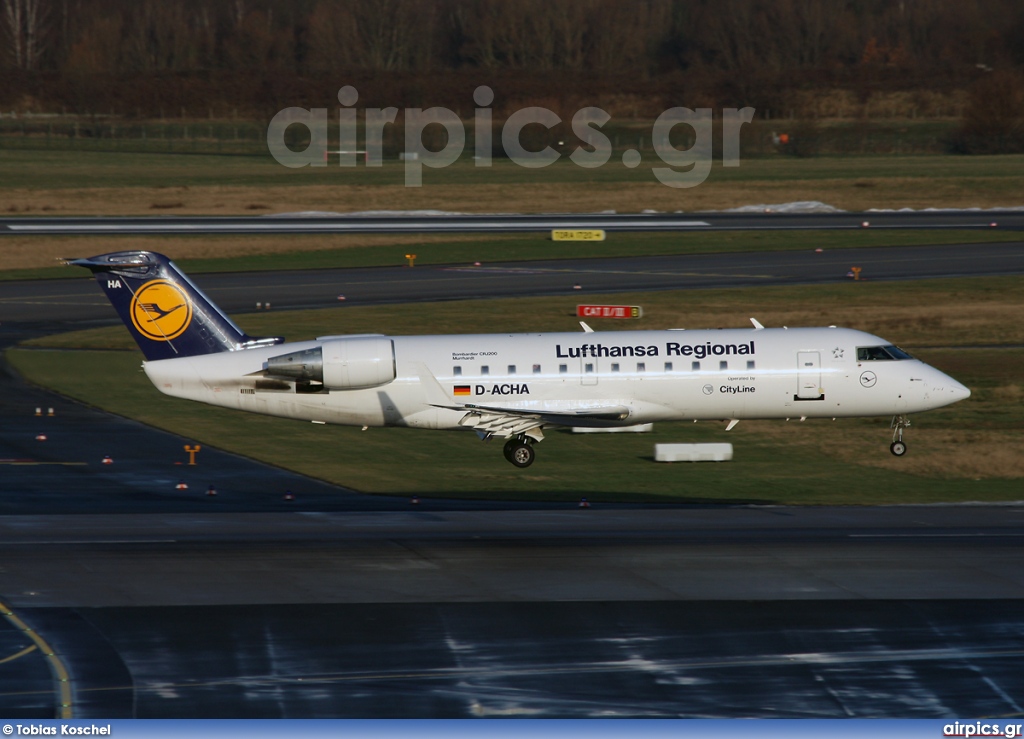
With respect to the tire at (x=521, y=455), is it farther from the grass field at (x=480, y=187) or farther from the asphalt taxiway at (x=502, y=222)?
the grass field at (x=480, y=187)

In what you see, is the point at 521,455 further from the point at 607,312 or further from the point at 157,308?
the point at 607,312

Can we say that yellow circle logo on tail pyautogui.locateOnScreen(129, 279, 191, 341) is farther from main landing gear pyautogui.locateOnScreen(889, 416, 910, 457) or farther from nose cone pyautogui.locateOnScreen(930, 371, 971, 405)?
nose cone pyautogui.locateOnScreen(930, 371, 971, 405)

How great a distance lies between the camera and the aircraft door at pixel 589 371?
39.1 meters

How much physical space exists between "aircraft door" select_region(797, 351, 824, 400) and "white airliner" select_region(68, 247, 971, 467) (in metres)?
0.03

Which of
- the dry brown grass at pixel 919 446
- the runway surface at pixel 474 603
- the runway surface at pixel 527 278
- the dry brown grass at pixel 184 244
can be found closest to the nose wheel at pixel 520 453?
the runway surface at pixel 474 603

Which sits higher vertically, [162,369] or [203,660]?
[162,369]

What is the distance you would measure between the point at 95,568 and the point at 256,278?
169ft

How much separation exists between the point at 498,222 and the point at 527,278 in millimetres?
24908

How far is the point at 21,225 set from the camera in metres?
97.3

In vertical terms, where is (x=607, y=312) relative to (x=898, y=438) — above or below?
above

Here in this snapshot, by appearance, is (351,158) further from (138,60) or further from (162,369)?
(162,369)

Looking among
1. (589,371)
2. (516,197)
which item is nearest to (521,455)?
(589,371)

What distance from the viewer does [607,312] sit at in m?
64.8

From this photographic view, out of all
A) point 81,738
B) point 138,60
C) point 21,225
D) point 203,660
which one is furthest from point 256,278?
point 138,60
